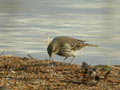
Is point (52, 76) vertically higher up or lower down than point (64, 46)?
lower down

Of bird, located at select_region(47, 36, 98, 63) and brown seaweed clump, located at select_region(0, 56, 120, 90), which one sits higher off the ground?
bird, located at select_region(47, 36, 98, 63)

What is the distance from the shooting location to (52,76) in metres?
6.86

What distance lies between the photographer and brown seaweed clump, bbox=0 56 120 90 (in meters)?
6.35

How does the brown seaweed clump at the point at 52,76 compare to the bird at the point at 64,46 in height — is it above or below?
below

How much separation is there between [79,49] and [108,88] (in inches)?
99.4

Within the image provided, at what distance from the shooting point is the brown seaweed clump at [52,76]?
6348 mm

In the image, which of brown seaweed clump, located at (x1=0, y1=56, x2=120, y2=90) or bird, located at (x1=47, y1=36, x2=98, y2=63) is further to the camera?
bird, located at (x1=47, y1=36, x2=98, y2=63)

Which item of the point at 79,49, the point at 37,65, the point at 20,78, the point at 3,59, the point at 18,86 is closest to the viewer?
the point at 18,86

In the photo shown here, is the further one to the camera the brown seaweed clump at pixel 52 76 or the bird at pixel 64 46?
the bird at pixel 64 46

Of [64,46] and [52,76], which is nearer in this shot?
[52,76]

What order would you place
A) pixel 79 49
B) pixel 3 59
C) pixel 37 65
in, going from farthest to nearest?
1. pixel 79 49
2. pixel 3 59
3. pixel 37 65

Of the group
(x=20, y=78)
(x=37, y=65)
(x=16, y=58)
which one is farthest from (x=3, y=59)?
(x=20, y=78)

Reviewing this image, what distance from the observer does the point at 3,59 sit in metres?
8.07

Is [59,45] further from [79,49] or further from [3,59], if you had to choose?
[3,59]
